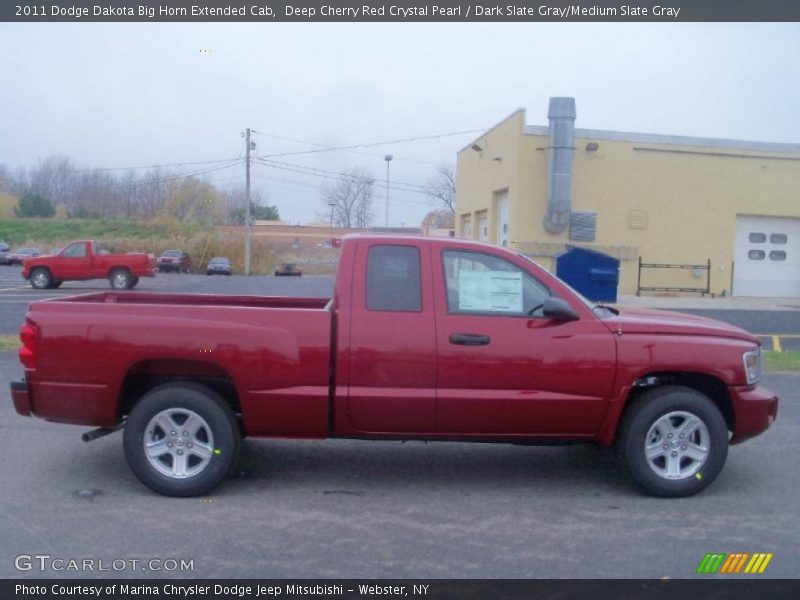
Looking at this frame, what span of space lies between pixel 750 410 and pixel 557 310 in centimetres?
170

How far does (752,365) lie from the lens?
6324 millimetres

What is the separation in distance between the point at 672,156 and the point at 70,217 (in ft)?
227

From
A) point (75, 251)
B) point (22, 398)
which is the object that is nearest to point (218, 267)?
point (75, 251)

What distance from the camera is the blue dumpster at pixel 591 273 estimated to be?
686 inches

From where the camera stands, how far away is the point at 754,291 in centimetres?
2933

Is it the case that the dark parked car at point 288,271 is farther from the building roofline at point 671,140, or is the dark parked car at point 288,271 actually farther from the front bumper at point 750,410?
the front bumper at point 750,410

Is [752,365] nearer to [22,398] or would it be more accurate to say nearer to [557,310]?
[557,310]

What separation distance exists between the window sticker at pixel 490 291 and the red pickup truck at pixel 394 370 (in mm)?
10

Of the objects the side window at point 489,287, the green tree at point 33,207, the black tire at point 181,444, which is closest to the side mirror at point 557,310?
the side window at point 489,287

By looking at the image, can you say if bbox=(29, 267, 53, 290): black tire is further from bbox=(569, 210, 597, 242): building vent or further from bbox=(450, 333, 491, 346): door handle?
Answer: bbox=(450, 333, 491, 346): door handle

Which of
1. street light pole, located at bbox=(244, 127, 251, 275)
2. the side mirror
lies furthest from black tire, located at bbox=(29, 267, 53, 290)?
the side mirror
